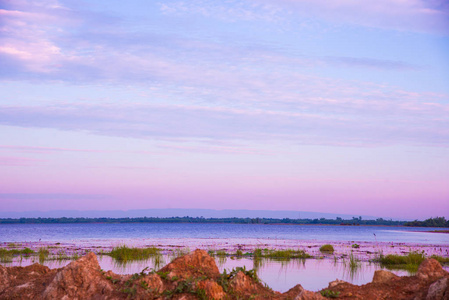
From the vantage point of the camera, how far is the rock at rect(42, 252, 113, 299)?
1133 cm

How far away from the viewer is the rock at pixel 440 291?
31.3 ft

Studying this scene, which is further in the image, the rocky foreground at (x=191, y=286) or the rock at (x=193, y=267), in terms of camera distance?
the rock at (x=193, y=267)

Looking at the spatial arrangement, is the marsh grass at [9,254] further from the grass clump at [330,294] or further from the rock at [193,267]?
the grass clump at [330,294]

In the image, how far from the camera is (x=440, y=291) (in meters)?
9.62

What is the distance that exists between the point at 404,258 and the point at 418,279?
18779 mm

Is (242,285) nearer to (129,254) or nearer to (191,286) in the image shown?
(191,286)

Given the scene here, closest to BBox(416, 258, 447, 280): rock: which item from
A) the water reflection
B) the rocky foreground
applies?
the rocky foreground

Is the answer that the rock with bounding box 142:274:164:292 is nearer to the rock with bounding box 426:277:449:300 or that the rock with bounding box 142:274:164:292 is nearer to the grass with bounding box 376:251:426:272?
the rock with bounding box 426:277:449:300

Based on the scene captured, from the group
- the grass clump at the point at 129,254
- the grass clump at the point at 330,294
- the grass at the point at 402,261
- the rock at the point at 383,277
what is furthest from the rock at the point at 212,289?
the grass clump at the point at 129,254

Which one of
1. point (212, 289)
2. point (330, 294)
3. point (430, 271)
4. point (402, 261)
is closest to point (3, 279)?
point (212, 289)

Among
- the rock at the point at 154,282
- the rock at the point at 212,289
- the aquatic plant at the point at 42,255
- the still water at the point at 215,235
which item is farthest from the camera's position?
the still water at the point at 215,235

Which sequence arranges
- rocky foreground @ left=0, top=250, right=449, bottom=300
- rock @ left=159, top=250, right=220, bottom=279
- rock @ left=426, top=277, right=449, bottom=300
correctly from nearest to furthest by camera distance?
rock @ left=426, top=277, right=449, bottom=300
rocky foreground @ left=0, top=250, right=449, bottom=300
rock @ left=159, top=250, right=220, bottom=279

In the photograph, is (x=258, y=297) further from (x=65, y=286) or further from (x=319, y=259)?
(x=319, y=259)

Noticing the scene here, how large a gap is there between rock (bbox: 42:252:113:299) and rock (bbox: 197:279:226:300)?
7.57ft
